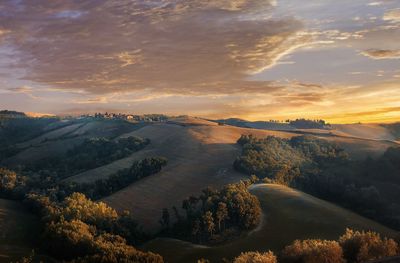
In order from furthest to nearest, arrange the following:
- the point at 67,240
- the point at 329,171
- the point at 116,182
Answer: the point at 329,171 < the point at 116,182 < the point at 67,240

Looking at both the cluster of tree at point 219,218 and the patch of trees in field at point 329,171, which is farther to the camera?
the patch of trees in field at point 329,171

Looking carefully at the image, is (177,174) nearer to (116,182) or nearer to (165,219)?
(116,182)

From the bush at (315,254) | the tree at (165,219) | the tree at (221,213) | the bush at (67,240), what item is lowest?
the tree at (165,219)

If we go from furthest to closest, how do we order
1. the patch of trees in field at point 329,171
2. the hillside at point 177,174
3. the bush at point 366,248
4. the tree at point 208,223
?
the hillside at point 177,174 < the patch of trees in field at point 329,171 < the tree at point 208,223 < the bush at point 366,248

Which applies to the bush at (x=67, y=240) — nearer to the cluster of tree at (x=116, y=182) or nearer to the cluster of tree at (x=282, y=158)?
the cluster of tree at (x=116, y=182)

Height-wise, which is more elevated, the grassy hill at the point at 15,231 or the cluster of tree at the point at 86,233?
the cluster of tree at the point at 86,233

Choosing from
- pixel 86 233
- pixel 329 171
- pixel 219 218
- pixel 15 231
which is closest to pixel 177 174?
pixel 329 171

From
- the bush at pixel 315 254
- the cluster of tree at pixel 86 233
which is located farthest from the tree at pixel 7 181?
the bush at pixel 315 254
